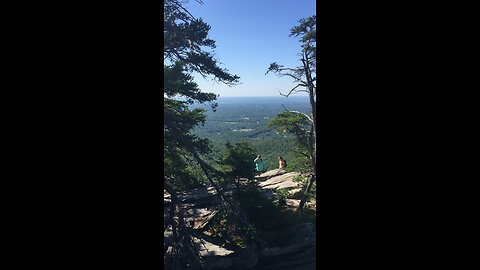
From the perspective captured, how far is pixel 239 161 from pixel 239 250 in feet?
6.74

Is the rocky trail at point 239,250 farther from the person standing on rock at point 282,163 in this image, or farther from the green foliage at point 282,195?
the person standing on rock at point 282,163

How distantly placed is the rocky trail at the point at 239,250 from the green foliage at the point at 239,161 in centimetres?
25

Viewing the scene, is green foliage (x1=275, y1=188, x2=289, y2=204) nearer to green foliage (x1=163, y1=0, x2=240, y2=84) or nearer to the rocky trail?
the rocky trail

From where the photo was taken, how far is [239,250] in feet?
22.5

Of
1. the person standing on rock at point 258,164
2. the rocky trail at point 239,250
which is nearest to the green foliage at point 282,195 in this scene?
the rocky trail at point 239,250

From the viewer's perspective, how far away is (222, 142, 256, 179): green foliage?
768 centimetres

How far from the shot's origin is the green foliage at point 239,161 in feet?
25.2

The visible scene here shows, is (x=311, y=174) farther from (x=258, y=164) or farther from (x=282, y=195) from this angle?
(x=258, y=164)

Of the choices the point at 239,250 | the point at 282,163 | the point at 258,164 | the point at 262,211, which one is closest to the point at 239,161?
the point at 258,164

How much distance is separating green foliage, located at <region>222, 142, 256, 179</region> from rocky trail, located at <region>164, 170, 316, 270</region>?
25 centimetres

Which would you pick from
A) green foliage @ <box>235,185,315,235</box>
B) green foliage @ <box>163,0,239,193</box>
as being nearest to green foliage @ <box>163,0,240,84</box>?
green foliage @ <box>163,0,239,193</box>
